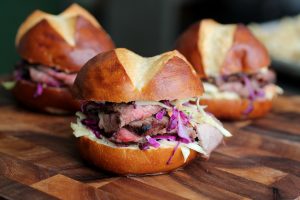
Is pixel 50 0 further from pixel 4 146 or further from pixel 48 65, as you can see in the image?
pixel 4 146

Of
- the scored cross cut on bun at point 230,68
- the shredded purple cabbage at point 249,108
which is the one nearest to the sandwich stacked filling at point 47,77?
the scored cross cut on bun at point 230,68

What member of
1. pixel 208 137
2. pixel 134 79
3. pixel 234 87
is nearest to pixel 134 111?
pixel 134 79

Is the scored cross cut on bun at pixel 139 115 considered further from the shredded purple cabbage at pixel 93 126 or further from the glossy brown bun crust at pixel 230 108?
the glossy brown bun crust at pixel 230 108

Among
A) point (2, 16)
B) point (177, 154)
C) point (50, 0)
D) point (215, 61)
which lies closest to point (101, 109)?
point (177, 154)

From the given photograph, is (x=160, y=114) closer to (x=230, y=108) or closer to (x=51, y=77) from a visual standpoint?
(x=230, y=108)

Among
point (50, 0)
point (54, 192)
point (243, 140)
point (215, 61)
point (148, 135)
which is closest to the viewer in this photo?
Result: point (54, 192)

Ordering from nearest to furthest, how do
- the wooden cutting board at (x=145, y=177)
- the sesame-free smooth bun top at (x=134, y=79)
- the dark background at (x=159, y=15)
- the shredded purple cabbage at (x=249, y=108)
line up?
1. the wooden cutting board at (x=145, y=177)
2. the sesame-free smooth bun top at (x=134, y=79)
3. the shredded purple cabbage at (x=249, y=108)
4. the dark background at (x=159, y=15)

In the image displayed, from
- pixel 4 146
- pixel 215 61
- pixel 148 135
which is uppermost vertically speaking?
pixel 215 61
